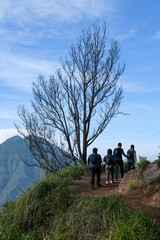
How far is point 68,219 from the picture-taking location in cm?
838

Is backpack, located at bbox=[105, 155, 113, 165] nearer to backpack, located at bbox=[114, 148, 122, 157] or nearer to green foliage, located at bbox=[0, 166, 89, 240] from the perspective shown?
backpack, located at bbox=[114, 148, 122, 157]

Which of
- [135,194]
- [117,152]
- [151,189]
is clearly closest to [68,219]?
[135,194]

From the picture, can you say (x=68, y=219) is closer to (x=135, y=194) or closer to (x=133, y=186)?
(x=135, y=194)

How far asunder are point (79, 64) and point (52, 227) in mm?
13036

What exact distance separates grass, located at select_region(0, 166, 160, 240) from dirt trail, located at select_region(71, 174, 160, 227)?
56 cm

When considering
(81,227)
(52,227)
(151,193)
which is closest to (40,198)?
(52,227)

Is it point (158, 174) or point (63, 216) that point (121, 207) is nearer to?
point (63, 216)

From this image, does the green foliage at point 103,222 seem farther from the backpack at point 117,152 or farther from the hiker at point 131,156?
the hiker at point 131,156

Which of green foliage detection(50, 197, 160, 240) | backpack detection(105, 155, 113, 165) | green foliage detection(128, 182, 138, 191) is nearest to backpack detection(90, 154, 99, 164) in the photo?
backpack detection(105, 155, 113, 165)

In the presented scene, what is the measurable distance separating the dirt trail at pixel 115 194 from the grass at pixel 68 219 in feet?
1.84

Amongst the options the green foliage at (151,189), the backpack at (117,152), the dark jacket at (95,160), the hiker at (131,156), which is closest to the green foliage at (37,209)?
the dark jacket at (95,160)

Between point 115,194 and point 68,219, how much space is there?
7.96 feet

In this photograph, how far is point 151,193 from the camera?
32.9 feet

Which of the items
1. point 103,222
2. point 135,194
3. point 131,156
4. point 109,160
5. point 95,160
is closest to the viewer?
point 103,222
